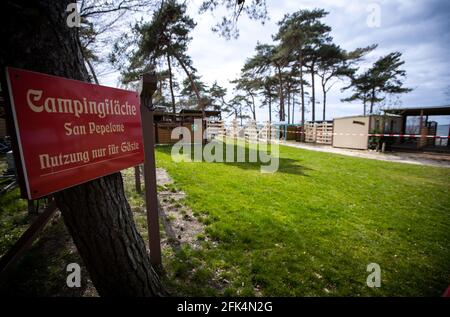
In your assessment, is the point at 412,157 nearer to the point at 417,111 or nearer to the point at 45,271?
the point at 417,111

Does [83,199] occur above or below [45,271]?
above

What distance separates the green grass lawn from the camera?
2.46m

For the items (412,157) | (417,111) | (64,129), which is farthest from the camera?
(417,111)

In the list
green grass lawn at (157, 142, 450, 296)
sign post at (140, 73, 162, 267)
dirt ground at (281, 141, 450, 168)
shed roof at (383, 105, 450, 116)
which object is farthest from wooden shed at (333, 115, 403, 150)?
sign post at (140, 73, 162, 267)

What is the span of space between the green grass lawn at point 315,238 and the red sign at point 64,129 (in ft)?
5.96

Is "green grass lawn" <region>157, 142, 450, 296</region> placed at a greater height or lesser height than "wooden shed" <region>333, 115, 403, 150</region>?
lesser

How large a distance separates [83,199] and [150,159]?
3.91 feet

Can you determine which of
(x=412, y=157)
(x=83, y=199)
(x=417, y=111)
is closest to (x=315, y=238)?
(x=83, y=199)

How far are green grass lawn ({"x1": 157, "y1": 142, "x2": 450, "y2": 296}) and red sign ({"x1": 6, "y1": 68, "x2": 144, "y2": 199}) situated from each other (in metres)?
1.82

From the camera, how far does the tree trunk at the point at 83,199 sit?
1.14 meters

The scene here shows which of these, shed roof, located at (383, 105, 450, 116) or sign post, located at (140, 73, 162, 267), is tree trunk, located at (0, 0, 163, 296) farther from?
shed roof, located at (383, 105, 450, 116)

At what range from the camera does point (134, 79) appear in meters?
15.6

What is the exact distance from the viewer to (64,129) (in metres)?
1.23
